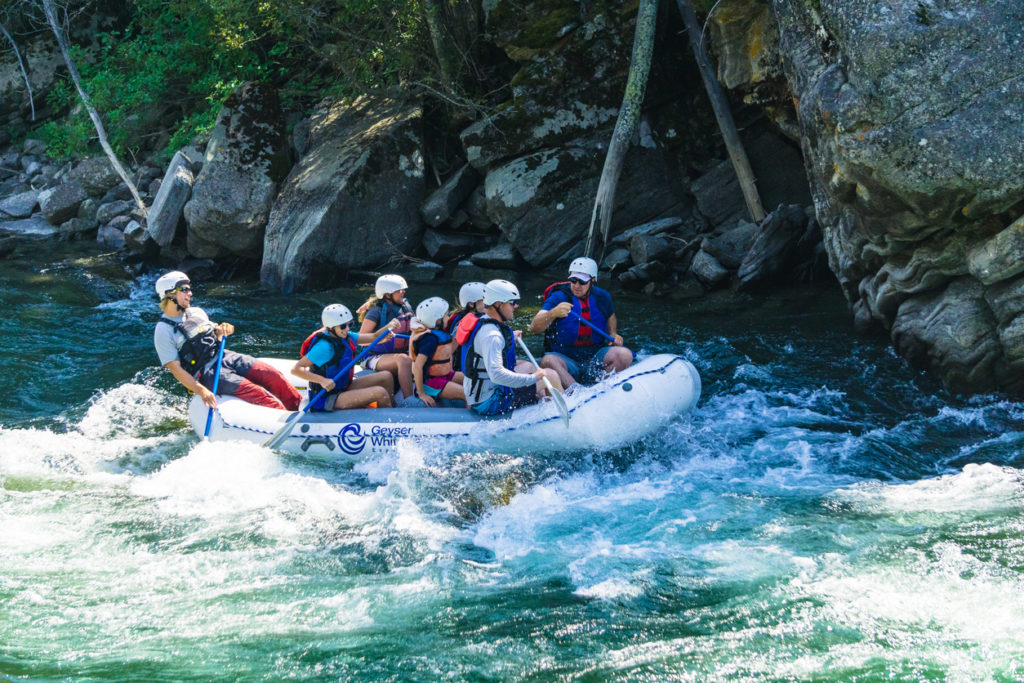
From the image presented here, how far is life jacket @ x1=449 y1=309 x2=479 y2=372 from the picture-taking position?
7.07 m

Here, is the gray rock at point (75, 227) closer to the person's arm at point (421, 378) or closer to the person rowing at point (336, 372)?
the person rowing at point (336, 372)

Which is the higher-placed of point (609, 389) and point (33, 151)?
point (33, 151)

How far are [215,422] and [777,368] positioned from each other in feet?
16.9

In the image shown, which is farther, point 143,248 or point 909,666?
point 143,248

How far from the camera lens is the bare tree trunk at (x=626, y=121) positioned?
39.1 feet

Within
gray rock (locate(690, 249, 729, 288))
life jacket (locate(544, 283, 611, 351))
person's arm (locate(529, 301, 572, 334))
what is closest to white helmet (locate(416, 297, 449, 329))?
person's arm (locate(529, 301, 572, 334))

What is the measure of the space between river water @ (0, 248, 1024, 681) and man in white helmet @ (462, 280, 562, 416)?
47 centimetres

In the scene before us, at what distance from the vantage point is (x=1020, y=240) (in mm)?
7109

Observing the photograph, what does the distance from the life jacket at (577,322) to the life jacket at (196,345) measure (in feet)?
9.44

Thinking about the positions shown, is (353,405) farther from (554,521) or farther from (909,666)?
(909,666)

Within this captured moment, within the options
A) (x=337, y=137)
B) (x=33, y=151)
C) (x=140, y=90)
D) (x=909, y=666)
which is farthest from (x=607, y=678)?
(x=33, y=151)

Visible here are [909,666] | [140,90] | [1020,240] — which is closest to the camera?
[909,666]

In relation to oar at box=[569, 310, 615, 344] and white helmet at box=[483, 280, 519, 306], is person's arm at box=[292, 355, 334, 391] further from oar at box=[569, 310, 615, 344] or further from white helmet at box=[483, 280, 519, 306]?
oar at box=[569, 310, 615, 344]

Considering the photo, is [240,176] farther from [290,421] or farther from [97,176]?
[290,421]
